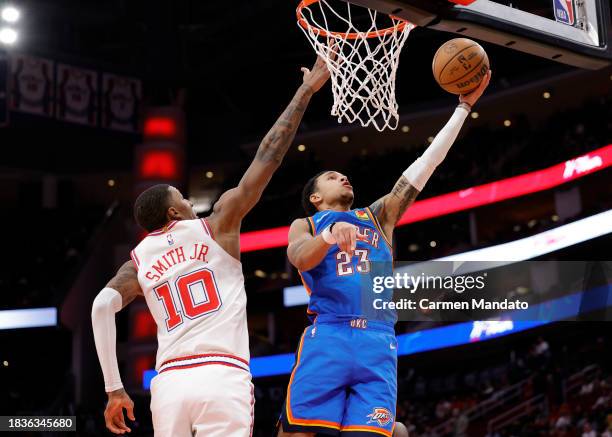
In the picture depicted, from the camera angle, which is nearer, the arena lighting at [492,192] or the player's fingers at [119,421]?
the player's fingers at [119,421]

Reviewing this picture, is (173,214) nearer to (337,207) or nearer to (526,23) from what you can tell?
(337,207)

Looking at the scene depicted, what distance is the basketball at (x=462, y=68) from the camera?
199 inches

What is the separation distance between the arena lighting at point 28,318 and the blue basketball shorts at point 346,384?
15962 mm

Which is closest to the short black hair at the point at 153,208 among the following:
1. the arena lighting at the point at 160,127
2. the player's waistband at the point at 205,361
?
the player's waistband at the point at 205,361

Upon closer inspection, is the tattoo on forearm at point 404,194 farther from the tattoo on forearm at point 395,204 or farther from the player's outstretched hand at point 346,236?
the player's outstretched hand at point 346,236

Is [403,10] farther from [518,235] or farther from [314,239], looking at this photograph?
[518,235]

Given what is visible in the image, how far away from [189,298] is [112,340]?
43cm

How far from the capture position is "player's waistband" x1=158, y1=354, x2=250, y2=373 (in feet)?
11.9

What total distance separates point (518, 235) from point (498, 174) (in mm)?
1909

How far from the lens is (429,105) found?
→ 2011cm
